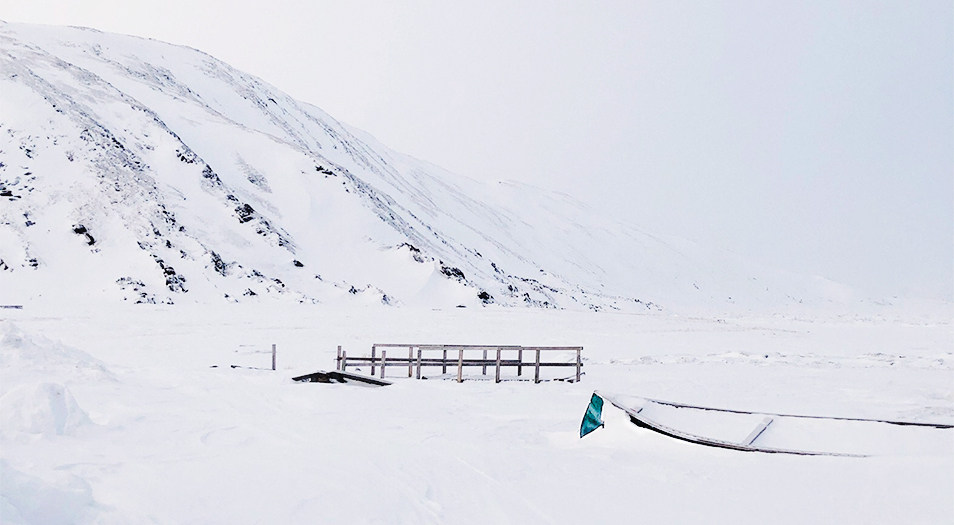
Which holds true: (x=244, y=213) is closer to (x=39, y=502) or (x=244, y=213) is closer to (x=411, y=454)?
(x=411, y=454)

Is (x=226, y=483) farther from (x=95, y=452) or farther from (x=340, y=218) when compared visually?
(x=340, y=218)

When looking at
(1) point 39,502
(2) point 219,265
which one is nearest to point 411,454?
(1) point 39,502

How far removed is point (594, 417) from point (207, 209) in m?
60.8

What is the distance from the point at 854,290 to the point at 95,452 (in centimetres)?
17748

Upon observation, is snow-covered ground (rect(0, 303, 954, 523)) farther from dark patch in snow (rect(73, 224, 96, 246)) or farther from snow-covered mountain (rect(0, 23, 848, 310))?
dark patch in snow (rect(73, 224, 96, 246))

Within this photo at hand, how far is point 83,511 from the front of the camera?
583cm

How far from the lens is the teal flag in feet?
39.9

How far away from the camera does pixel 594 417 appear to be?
40.3 ft

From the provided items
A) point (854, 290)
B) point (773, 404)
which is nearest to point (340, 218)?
point (773, 404)

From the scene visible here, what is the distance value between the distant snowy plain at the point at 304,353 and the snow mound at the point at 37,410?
0.10 feet

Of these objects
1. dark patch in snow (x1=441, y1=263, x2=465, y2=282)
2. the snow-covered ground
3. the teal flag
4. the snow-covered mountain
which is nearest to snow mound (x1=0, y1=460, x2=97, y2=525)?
the snow-covered ground

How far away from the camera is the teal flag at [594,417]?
39.9ft

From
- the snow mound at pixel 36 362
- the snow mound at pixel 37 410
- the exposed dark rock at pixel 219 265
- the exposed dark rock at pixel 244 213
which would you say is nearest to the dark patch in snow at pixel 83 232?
the exposed dark rock at pixel 219 265

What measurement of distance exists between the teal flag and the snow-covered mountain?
43539 mm
